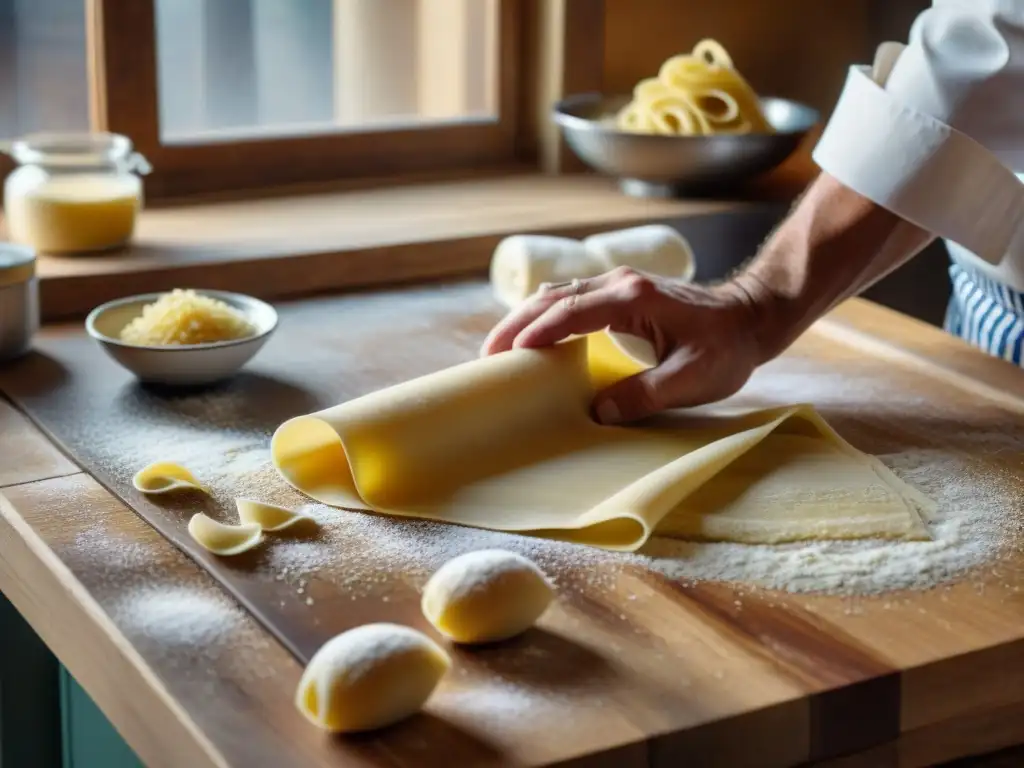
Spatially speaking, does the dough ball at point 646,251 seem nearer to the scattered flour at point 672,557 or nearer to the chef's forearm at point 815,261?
the chef's forearm at point 815,261

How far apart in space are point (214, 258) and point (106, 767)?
621 millimetres

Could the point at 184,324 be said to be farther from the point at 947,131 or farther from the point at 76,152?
the point at 947,131

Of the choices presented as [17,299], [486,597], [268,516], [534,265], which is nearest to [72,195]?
[17,299]

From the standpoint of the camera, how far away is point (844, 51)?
223cm

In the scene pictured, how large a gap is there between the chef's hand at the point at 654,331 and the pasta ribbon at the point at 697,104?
2.04ft

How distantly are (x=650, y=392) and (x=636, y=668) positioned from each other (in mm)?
374

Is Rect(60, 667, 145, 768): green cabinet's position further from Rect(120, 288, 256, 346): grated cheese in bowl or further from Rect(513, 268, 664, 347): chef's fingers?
Rect(513, 268, 664, 347): chef's fingers

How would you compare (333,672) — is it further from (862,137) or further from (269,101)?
(269,101)

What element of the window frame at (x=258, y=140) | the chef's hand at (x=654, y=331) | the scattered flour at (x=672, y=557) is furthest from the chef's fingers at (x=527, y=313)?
the window frame at (x=258, y=140)

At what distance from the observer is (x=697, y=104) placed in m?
1.77

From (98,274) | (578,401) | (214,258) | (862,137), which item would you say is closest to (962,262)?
(862,137)

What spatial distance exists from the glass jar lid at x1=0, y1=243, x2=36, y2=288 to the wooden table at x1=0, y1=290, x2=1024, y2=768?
0.36 metres

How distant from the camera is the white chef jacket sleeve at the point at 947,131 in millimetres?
1162

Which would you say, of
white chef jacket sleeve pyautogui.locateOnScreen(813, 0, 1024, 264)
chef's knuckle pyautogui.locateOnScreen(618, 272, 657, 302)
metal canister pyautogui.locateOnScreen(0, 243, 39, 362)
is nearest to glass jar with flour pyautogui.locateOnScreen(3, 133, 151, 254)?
metal canister pyautogui.locateOnScreen(0, 243, 39, 362)
